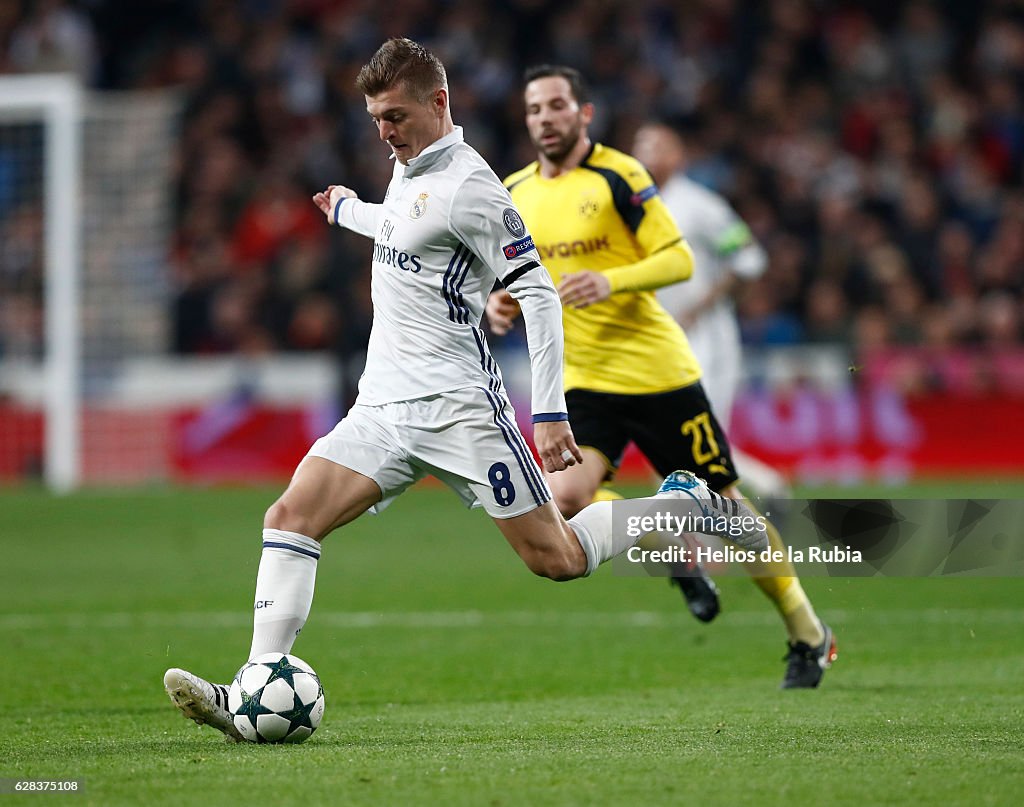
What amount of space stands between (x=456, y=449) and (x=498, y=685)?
1.71m

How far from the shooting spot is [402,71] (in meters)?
5.42

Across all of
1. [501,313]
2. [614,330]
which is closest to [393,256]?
[501,313]

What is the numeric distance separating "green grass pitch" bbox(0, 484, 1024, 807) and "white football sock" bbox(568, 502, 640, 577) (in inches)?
23.2

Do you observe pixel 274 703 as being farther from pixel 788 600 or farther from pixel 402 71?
pixel 788 600

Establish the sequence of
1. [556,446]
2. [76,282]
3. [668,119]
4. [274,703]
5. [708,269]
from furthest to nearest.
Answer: [668,119] < [76,282] < [708,269] < [556,446] < [274,703]

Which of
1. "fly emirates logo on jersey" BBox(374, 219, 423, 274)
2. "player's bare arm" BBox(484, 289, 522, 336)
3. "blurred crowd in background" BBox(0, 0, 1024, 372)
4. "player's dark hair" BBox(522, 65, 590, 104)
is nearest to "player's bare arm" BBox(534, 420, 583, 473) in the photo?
"fly emirates logo on jersey" BBox(374, 219, 423, 274)

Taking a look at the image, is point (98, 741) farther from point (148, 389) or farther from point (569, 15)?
point (569, 15)

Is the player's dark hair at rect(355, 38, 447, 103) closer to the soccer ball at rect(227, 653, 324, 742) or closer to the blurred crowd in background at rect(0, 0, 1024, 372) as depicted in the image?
the soccer ball at rect(227, 653, 324, 742)

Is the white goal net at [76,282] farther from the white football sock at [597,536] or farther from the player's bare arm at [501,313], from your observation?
the white football sock at [597,536]

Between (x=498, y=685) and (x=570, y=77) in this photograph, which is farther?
(x=570, y=77)

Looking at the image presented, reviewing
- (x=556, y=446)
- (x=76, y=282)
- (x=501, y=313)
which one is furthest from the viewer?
(x=76, y=282)

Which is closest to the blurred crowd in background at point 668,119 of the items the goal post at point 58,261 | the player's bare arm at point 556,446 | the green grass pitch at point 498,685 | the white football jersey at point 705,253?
the goal post at point 58,261

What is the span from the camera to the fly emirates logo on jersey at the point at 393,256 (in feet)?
18.2

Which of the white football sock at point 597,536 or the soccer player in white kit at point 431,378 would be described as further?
the white football sock at point 597,536
